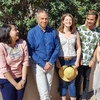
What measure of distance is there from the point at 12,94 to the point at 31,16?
2.63 metres

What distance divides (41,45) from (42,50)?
0.08 m

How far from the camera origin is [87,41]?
14.1 feet

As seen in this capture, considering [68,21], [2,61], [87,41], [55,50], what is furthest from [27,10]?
[2,61]

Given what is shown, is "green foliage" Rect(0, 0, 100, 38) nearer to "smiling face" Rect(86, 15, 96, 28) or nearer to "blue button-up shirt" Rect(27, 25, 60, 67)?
"smiling face" Rect(86, 15, 96, 28)

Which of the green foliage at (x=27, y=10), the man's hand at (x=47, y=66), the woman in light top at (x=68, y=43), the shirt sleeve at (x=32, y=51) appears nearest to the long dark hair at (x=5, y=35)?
the shirt sleeve at (x=32, y=51)

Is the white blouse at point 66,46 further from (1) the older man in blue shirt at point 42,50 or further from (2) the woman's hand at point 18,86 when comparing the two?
(2) the woman's hand at point 18,86

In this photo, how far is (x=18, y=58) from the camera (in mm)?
3359

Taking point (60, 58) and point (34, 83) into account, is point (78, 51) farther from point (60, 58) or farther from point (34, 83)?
point (34, 83)

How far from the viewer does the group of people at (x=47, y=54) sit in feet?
10.8

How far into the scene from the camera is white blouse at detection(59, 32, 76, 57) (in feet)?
13.4

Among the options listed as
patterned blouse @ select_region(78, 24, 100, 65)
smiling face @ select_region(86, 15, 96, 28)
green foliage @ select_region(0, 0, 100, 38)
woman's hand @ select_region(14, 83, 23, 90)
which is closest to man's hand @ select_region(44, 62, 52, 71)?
woman's hand @ select_region(14, 83, 23, 90)

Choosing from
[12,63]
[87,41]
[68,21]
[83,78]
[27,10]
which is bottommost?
[83,78]

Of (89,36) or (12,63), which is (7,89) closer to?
(12,63)

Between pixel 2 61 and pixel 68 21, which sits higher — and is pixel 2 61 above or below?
below
